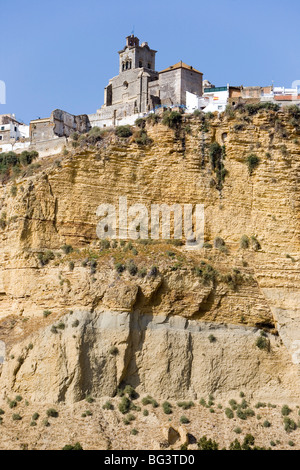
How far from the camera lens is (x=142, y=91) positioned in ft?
141

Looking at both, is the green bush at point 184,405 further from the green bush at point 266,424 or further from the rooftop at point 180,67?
the rooftop at point 180,67

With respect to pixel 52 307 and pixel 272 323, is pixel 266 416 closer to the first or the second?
pixel 272 323

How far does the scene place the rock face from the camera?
28875 mm

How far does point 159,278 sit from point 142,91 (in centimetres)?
1566

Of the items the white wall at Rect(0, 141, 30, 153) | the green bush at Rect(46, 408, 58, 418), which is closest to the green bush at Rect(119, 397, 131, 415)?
the green bush at Rect(46, 408, 58, 418)

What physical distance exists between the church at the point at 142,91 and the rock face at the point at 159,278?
308 inches

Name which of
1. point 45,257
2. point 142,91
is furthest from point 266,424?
point 142,91

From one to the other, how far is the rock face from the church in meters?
7.84

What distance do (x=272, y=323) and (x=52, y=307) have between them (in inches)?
316

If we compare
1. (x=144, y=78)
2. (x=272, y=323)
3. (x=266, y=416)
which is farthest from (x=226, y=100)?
(x=266, y=416)

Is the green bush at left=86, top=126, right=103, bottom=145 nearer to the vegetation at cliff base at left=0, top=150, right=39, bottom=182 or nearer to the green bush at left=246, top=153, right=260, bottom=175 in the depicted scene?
the vegetation at cliff base at left=0, top=150, right=39, bottom=182

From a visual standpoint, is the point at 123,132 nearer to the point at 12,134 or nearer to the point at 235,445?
the point at 12,134
